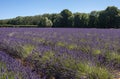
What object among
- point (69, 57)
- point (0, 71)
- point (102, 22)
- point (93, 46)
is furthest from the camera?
point (102, 22)

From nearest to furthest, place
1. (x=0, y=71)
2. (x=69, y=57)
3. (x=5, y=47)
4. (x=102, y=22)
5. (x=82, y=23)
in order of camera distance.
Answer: (x=0, y=71), (x=69, y=57), (x=5, y=47), (x=102, y=22), (x=82, y=23)

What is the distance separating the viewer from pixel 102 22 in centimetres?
3753

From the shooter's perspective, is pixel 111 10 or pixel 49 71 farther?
pixel 111 10

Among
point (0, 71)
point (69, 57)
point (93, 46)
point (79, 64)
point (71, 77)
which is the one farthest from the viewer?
point (93, 46)

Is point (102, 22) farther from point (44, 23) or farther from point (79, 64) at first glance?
point (79, 64)

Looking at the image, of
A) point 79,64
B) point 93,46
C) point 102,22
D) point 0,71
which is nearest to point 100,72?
point 79,64

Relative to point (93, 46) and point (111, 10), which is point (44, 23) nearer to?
point (111, 10)

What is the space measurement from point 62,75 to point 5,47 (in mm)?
4054

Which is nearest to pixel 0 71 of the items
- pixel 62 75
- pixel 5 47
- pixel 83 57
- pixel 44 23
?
pixel 62 75

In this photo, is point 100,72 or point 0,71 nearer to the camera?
point 0,71

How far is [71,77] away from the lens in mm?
3934

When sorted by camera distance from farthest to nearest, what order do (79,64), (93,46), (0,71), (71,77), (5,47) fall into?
(5,47) → (93,46) → (79,64) → (71,77) → (0,71)

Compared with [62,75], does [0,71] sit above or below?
above

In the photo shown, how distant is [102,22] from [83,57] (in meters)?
33.6
